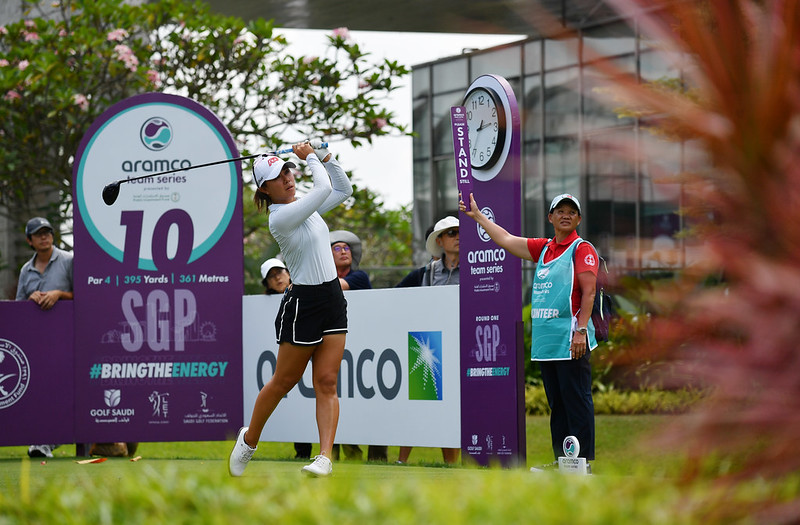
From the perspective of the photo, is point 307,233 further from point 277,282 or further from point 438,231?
point 277,282

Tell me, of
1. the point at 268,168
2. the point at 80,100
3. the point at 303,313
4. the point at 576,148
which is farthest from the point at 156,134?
the point at 576,148

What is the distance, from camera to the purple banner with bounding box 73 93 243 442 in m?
9.38

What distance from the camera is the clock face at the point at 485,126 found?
7.97 meters

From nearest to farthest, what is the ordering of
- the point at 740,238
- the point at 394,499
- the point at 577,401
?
the point at 740,238, the point at 394,499, the point at 577,401

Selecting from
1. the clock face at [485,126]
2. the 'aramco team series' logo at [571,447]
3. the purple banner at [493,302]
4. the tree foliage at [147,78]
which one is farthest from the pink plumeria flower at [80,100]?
the 'aramco team series' logo at [571,447]

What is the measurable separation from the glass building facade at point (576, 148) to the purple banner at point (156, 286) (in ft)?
8.95

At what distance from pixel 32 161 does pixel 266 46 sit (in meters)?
3.24

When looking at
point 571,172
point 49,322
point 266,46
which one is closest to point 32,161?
point 266,46

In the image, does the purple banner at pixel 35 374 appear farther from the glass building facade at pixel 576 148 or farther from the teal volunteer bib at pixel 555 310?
the teal volunteer bib at pixel 555 310

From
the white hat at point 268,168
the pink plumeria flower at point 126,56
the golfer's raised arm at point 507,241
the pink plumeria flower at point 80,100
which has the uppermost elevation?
the pink plumeria flower at point 126,56

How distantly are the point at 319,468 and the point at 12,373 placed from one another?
4.24 meters

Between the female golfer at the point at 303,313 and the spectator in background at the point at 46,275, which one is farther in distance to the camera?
the spectator in background at the point at 46,275

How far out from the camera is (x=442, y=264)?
899 cm

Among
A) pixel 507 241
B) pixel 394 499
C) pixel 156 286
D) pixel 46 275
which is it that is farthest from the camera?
pixel 46 275
